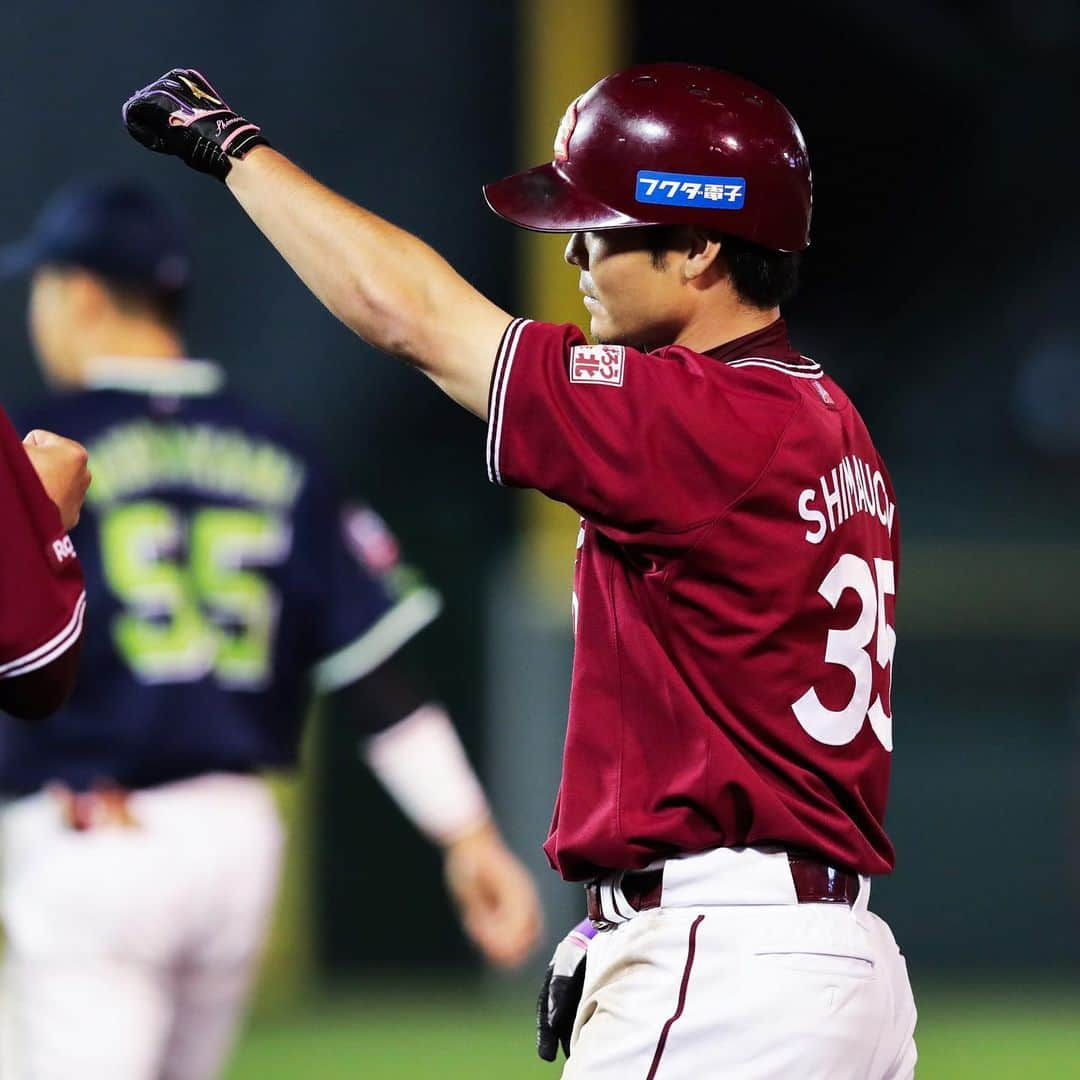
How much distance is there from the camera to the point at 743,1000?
2615 mm

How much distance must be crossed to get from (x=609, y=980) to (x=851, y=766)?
41 centimetres

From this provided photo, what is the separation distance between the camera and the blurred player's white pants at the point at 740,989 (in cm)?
261

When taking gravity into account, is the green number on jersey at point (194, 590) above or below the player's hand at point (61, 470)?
below

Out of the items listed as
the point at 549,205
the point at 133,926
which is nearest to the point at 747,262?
the point at 549,205

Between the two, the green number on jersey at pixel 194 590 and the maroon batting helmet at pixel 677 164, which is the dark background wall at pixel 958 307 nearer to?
the green number on jersey at pixel 194 590

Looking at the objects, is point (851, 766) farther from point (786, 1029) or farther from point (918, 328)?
point (918, 328)

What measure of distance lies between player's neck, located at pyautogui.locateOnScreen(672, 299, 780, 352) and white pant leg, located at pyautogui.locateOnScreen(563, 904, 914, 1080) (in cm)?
73

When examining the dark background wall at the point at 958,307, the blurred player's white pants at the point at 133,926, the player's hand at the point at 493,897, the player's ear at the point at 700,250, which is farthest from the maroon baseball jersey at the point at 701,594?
the dark background wall at the point at 958,307

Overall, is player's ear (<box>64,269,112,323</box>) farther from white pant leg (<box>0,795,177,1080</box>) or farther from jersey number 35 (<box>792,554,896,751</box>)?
jersey number 35 (<box>792,554,896,751</box>)

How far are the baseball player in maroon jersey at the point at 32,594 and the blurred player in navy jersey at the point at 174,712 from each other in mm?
1368

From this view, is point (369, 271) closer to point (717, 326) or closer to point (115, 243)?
point (717, 326)

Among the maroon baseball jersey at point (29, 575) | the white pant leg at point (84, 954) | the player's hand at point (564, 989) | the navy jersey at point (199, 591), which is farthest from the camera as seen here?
the navy jersey at point (199, 591)

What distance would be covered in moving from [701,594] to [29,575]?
0.79 meters

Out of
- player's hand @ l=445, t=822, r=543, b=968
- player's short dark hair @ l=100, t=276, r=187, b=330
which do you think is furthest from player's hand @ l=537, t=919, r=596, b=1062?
player's short dark hair @ l=100, t=276, r=187, b=330
